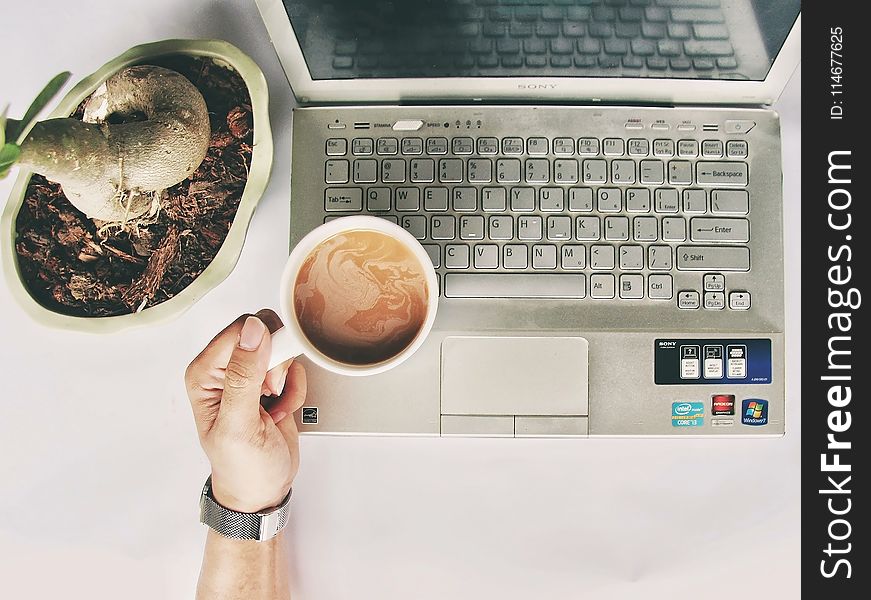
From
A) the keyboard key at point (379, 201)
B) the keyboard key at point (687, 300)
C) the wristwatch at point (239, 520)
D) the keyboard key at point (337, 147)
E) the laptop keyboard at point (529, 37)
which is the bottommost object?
the wristwatch at point (239, 520)

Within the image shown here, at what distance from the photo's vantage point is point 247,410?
0.60 m

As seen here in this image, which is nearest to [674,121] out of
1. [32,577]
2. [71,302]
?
[71,302]

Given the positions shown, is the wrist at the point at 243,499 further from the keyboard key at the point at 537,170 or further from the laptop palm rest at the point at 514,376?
the keyboard key at the point at 537,170

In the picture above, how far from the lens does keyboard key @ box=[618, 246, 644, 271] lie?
662 millimetres

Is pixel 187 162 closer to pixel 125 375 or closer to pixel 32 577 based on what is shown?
pixel 125 375

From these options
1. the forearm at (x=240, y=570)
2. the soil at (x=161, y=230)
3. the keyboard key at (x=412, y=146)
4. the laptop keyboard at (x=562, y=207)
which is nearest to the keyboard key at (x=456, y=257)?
the laptop keyboard at (x=562, y=207)

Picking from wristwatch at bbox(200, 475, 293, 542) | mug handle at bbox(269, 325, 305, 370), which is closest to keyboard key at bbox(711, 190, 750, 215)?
mug handle at bbox(269, 325, 305, 370)

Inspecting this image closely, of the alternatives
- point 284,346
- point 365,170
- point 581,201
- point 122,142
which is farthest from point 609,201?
point 122,142

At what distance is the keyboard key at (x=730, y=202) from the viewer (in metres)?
0.66

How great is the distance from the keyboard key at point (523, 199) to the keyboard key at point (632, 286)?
117 millimetres

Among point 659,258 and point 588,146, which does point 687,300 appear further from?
point 588,146

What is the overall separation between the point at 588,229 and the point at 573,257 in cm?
3

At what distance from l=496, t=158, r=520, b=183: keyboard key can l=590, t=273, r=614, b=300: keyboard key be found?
4.9 inches

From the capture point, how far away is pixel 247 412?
0.60 meters
